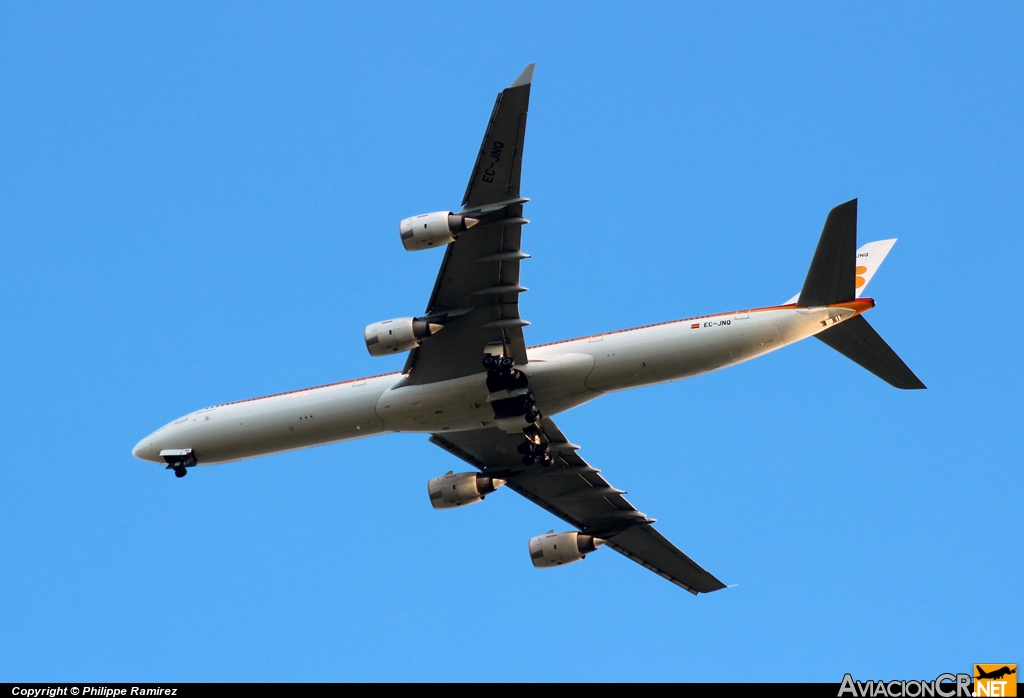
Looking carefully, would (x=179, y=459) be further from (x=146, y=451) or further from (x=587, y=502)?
(x=587, y=502)

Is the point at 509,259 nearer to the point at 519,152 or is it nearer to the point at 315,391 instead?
the point at 519,152

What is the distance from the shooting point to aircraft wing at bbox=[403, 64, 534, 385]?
90.3 ft

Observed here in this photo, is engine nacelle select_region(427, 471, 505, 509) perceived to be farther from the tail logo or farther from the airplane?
the tail logo

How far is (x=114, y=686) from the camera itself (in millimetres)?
25906

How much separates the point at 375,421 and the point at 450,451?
492 centimetres

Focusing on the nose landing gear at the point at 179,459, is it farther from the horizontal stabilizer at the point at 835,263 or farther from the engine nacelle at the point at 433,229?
the horizontal stabilizer at the point at 835,263

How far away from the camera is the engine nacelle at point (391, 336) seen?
31016mm

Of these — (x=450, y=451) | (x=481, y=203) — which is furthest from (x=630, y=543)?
(x=481, y=203)

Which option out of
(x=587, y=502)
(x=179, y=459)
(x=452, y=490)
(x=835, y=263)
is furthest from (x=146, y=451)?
(x=835, y=263)

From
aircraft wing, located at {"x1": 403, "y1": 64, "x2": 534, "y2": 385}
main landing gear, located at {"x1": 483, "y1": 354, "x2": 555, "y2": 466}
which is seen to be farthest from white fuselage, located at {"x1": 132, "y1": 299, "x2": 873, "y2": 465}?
aircraft wing, located at {"x1": 403, "y1": 64, "x2": 534, "y2": 385}

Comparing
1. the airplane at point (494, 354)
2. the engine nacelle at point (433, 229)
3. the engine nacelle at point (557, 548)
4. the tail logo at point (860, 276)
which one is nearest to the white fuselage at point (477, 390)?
the airplane at point (494, 354)

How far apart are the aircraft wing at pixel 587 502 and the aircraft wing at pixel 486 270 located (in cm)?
595

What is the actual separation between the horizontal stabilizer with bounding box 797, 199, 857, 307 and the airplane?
0.03 m

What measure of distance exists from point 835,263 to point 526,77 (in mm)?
10012
